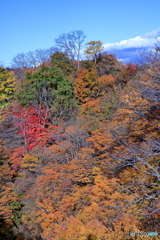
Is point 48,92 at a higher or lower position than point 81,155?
higher

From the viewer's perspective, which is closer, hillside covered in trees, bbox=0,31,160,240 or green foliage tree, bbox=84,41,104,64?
hillside covered in trees, bbox=0,31,160,240

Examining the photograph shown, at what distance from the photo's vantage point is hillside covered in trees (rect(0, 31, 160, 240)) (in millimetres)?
8672

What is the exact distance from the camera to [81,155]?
45.4 ft

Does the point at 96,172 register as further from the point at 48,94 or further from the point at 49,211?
the point at 48,94

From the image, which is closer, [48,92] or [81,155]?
[81,155]

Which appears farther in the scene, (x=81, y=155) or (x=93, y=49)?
(x=93, y=49)

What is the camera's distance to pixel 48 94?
71.7 ft

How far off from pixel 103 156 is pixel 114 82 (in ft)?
44.5

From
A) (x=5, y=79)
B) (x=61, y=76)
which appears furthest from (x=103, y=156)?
(x=5, y=79)

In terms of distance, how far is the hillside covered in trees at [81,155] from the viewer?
341 inches

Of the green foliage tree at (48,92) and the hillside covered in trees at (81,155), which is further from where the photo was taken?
the green foliage tree at (48,92)

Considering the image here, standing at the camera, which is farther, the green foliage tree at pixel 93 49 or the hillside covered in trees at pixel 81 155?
the green foliage tree at pixel 93 49

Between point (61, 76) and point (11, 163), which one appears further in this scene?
point (61, 76)

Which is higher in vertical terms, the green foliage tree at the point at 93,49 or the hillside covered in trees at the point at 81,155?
the green foliage tree at the point at 93,49
